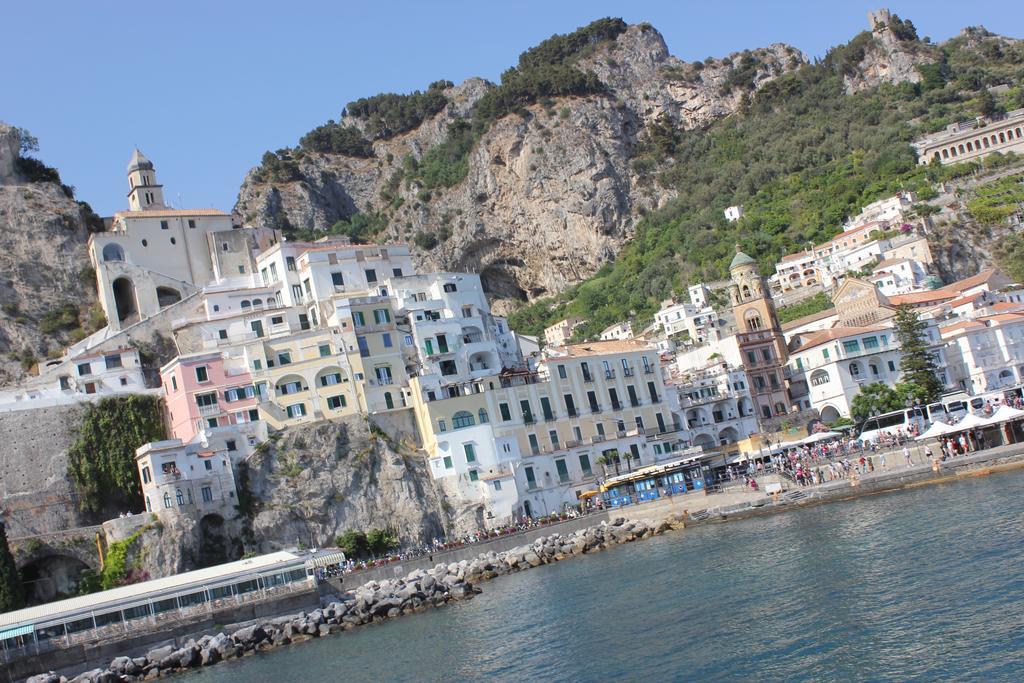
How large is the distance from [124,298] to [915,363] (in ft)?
167

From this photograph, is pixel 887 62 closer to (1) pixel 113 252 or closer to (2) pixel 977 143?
(2) pixel 977 143

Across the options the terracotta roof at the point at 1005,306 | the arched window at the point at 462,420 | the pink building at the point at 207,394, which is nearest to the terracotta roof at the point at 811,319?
the terracotta roof at the point at 1005,306

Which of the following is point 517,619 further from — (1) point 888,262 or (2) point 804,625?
(1) point 888,262

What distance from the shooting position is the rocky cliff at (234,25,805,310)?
405 feet

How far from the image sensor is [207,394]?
193ft

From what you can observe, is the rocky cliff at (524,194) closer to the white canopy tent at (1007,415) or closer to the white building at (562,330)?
the white building at (562,330)

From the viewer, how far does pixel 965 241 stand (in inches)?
3629

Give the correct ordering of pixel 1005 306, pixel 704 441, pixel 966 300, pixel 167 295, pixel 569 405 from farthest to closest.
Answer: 1. pixel 966 300
2. pixel 1005 306
3. pixel 167 295
4. pixel 704 441
5. pixel 569 405

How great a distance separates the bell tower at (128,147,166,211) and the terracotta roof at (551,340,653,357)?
34.4 metres

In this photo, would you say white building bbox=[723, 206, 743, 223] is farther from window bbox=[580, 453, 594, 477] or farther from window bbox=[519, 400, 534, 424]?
window bbox=[519, 400, 534, 424]

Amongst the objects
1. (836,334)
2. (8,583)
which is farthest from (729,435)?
(8,583)

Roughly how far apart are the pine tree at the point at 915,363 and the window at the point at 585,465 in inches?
800

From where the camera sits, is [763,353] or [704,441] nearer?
[704,441]

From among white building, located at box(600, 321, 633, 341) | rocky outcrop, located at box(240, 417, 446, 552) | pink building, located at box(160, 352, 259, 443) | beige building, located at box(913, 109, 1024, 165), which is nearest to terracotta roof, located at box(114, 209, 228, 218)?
pink building, located at box(160, 352, 259, 443)
